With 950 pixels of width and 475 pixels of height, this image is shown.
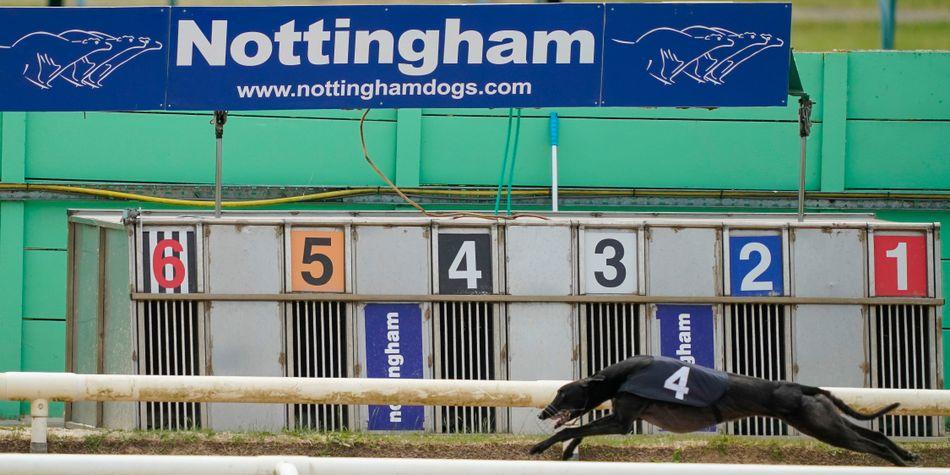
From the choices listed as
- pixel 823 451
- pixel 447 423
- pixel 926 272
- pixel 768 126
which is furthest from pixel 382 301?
pixel 768 126

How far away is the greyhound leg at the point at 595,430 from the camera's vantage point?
6.79m

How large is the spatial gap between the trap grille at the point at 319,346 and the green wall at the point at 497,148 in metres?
2.84

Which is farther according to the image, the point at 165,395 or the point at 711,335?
the point at 711,335

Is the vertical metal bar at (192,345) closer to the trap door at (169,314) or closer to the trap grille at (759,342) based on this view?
the trap door at (169,314)

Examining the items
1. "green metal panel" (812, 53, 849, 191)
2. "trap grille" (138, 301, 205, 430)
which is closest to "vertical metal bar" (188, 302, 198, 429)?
"trap grille" (138, 301, 205, 430)

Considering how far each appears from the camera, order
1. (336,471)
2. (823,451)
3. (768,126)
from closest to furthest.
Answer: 1. (336,471)
2. (823,451)
3. (768,126)

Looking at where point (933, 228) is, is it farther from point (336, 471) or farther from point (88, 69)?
point (88, 69)

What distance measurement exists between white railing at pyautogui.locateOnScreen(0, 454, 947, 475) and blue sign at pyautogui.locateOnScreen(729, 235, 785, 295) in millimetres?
2822

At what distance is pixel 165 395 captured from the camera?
23.0 feet

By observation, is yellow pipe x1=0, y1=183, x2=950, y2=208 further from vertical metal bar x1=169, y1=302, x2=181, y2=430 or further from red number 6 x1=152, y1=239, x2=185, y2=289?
vertical metal bar x1=169, y1=302, x2=181, y2=430

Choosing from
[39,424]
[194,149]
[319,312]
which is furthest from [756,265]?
[194,149]

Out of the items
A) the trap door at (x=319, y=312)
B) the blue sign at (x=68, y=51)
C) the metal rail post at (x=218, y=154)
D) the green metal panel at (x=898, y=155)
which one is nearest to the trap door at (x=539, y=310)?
the trap door at (x=319, y=312)

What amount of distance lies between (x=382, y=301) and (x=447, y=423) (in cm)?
100

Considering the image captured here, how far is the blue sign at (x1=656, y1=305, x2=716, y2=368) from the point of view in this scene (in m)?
8.70
